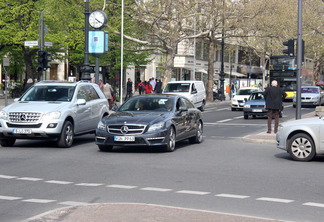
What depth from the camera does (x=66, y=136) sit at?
1602 centimetres

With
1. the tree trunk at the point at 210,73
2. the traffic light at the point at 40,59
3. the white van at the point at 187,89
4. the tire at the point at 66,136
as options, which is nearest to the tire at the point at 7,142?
the tire at the point at 66,136

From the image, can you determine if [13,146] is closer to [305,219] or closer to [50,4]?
[305,219]

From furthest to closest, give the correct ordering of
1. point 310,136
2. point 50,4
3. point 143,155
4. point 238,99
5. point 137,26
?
point 50,4, point 137,26, point 238,99, point 143,155, point 310,136

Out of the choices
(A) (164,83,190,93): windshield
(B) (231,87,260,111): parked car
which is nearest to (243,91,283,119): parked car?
(A) (164,83,190,93): windshield

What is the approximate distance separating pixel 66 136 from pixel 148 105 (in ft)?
7.44

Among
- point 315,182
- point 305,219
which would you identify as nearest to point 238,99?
point 315,182

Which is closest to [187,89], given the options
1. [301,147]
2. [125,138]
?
[125,138]

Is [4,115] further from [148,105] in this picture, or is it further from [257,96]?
[257,96]

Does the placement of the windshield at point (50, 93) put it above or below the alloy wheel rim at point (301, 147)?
above

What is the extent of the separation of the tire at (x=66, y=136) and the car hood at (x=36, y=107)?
510 millimetres

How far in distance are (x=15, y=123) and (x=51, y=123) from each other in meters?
0.91

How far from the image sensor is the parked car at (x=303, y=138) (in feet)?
43.9

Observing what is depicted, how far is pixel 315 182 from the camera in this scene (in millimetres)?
10508

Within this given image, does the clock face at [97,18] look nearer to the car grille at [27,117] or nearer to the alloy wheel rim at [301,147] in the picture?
the car grille at [27,117]
